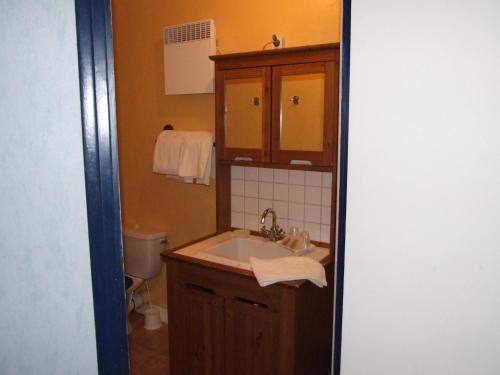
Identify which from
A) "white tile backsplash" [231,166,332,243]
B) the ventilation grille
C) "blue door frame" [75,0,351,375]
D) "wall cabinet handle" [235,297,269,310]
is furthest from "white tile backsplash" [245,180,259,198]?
"blue door frame" [75,0,351,375]

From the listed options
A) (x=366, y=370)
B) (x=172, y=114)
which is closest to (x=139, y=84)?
(x=172, y=114)

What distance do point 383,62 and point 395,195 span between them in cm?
33

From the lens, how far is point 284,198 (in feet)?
7.76

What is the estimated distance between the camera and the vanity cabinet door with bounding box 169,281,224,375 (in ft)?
6.62

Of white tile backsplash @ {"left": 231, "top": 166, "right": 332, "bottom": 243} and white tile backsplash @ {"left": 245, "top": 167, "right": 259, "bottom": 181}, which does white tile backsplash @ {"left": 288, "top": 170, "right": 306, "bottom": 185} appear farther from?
white tile backsplash @ {"left": 245, "top": 167, "right": 259, "bottom": 181}

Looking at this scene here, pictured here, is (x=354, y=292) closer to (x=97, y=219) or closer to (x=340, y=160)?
(x=340, y=160)

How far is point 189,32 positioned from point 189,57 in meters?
0.15

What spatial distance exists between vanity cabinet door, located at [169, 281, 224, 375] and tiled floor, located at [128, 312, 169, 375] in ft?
1.19

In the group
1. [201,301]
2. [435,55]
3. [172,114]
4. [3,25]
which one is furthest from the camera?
[172,114]

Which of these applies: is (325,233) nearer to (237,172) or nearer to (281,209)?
(281,209)

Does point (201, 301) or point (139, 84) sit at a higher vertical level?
point (139, 84)

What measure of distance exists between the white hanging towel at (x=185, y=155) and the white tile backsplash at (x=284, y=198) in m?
0.22

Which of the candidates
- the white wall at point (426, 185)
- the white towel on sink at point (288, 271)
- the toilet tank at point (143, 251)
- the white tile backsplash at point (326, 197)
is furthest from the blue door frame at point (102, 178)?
the toilet tank at point (143, 251)

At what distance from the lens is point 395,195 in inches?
40.5
